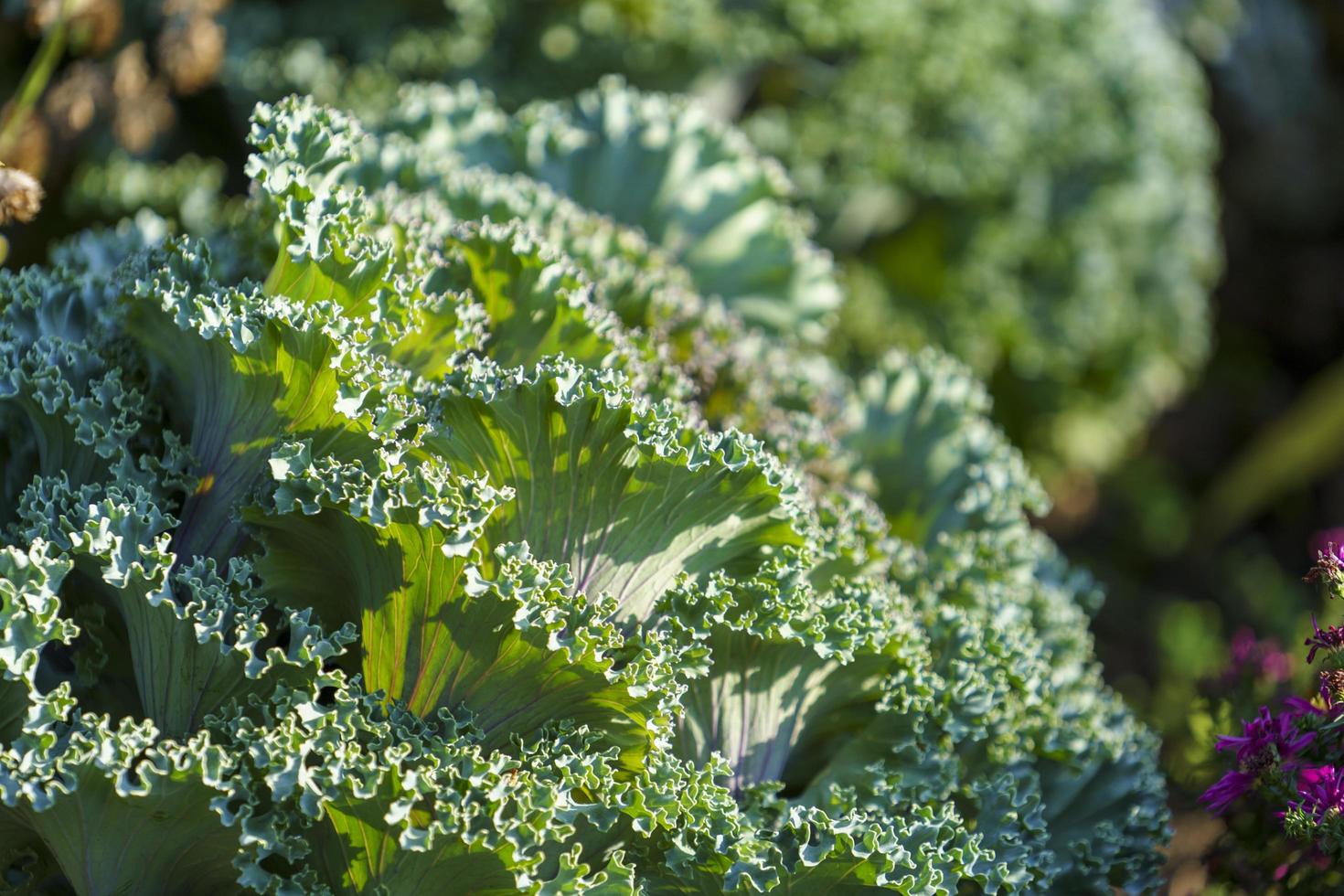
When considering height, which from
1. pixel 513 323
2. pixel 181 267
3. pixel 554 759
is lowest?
pixel 554 759

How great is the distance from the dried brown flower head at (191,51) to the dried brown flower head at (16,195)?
1.82 metres

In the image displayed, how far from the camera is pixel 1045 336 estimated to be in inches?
230

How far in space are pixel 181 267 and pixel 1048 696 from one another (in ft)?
6.03

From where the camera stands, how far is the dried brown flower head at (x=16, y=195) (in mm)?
2340

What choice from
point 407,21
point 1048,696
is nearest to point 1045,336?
point 407,21

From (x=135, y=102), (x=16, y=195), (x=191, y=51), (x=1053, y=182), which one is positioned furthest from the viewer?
(x=1053, y=182)

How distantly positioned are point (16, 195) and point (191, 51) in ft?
6.27

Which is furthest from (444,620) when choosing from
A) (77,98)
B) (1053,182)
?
(1053,182)

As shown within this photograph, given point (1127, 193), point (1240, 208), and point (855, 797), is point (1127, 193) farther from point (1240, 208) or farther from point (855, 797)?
point (855, 797)

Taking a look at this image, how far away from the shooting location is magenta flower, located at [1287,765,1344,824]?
2.08m

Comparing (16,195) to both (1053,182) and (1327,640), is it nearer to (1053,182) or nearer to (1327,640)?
(1327,640)

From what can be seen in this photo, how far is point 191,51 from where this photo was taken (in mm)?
4059

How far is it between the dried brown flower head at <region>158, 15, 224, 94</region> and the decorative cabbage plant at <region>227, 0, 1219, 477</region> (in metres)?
0.62

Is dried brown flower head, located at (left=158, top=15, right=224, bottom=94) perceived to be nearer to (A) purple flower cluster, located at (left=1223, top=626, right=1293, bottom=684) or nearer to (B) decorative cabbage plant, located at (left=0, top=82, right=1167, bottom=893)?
(B) decorative cabbage plant, located at (left=0, top=82, right=1167, bottom=893)
